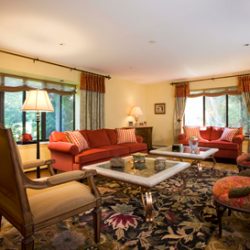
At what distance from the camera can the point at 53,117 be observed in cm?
455

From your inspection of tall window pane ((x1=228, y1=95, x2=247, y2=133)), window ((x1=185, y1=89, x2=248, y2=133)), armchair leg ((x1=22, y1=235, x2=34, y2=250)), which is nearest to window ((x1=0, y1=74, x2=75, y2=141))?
armchair leg ((x1=22, y1=235, x2=34, y2=250))

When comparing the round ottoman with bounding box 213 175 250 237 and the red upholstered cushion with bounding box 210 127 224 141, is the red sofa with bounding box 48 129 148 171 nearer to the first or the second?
the red upholstered cushion with bounding box 210 127 224 141


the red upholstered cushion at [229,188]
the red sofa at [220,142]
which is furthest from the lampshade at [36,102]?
the red sofa at [220,142]

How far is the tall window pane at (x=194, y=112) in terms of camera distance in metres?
5.93

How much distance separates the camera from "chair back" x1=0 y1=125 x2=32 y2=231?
1.22 metres

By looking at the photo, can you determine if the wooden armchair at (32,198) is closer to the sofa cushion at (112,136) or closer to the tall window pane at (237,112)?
the sofa cushion at (112,136)

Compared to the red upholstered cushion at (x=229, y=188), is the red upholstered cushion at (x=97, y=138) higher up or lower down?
higher up

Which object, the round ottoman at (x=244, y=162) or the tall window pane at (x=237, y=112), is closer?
the round ottoman at (x=244, y=162)

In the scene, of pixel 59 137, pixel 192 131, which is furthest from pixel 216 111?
pixel 59 137

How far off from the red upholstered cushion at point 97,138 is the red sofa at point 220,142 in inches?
86.6

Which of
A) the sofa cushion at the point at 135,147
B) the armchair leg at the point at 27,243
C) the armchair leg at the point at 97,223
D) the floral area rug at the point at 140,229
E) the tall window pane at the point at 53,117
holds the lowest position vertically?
the floral area rug at the point at 140,229

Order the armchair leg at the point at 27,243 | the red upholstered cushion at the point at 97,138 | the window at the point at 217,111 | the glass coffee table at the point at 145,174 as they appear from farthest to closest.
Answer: the window at the point at 217,111, the red upholstered cushion at the point at 97,138, the glass coffee table at the point at 145,174, the armchair leg at the point at 27,243

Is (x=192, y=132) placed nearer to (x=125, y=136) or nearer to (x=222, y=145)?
(x=222, y=145)

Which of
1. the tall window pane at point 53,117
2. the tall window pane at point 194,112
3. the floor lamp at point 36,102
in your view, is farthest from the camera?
the tall window pane at point 194,112
